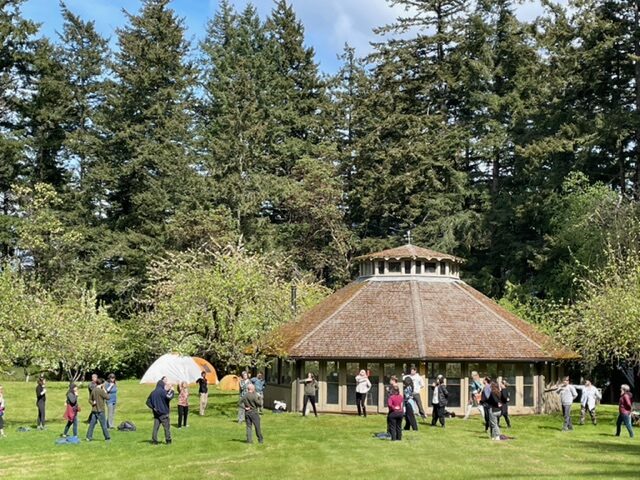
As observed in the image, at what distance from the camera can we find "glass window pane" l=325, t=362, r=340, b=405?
3297 centimetres

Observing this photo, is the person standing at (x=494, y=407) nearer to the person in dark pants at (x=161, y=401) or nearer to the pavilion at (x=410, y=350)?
the pavilion at (x=410, y=350)

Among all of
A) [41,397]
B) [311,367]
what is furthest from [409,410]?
[41,397]

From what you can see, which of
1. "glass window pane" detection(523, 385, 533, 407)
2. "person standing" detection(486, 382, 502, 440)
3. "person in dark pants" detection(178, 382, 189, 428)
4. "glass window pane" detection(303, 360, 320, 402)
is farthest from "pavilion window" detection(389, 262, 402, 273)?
"person standing" detection(486, 382, 502, 440)

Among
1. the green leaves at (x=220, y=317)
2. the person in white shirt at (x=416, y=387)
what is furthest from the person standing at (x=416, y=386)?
the green leaves at (x=220, y=317)

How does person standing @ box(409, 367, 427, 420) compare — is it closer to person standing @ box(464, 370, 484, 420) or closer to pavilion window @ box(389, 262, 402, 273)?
person standing @ box(464, 370, 484, 420)

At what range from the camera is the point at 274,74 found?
67188 mm

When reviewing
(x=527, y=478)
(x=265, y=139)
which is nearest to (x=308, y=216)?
(x=265, y=139)

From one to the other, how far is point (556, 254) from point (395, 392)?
24.9 metres

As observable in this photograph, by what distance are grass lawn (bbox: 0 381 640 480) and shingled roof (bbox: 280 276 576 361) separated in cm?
349

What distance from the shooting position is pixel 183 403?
26844 mm

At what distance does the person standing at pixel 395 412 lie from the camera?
75.3ft

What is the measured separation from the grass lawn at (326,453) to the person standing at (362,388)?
106cm

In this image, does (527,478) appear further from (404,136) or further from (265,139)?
(265,139)

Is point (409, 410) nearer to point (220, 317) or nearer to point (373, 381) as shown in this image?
point (373, 381)
